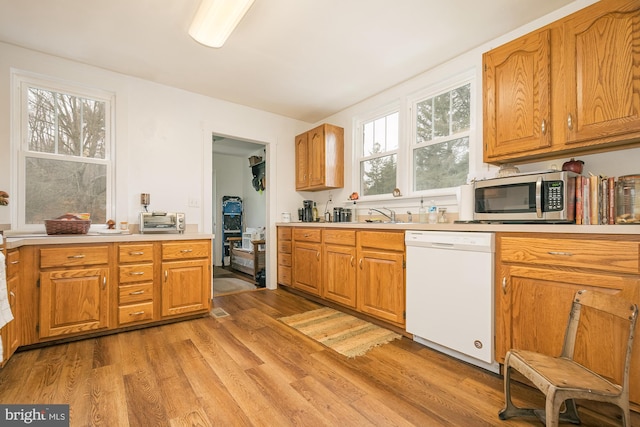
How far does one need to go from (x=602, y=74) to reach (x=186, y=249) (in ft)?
11.4

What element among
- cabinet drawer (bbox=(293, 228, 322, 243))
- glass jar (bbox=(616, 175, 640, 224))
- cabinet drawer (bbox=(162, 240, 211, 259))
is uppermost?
glass jar (bbox=(616, 175, 640, 224))

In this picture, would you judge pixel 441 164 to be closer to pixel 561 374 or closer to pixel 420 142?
pixel 420 142

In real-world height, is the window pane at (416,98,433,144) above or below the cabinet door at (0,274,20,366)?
above

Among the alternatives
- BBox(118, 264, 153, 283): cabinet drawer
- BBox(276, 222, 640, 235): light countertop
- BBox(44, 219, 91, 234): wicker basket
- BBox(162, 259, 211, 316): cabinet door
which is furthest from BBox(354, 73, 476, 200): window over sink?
BBox(44, 219, 91, 234): wicker basket

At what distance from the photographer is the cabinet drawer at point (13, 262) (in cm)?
195

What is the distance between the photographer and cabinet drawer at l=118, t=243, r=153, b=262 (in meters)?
2.60

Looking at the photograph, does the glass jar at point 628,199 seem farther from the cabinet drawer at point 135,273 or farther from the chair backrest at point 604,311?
the cabinet drawer at point 135,273

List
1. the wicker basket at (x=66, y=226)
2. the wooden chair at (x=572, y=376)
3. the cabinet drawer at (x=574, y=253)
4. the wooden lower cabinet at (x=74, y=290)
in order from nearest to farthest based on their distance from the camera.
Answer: the wooden chair at (x=572, y=376) → the cabinet drawer at (x=574, y=253) → the wooden lower cabinet at (x=74, y=290) → the wicker basket at (x=66, y=226)

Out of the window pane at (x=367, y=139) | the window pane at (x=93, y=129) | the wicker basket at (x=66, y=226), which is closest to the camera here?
the wicker basket at (x=66, y=226)

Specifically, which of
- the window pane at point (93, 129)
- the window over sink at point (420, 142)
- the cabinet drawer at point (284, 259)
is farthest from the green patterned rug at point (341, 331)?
the window pane at point (93, 129)

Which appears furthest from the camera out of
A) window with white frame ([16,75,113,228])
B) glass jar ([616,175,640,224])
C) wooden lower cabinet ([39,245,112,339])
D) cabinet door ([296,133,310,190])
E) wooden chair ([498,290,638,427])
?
cabinet door ([296,133,310,190])

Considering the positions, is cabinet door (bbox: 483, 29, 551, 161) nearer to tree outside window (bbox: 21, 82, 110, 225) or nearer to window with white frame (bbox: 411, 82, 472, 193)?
window with white frame (bbox: 411, 82, 472, 193)

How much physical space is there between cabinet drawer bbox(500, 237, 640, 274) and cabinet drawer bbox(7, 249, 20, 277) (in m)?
3.26

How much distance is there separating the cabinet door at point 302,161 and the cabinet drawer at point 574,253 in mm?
2942
